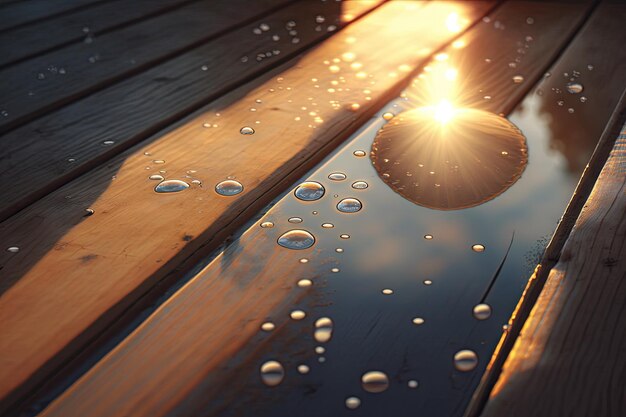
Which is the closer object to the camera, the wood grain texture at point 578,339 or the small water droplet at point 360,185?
the wood grain texture at point 578,339

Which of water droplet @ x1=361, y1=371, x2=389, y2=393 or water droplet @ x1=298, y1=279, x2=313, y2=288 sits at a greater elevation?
→ water droplet @ x1=298, y1=279, x2=313, y2=288

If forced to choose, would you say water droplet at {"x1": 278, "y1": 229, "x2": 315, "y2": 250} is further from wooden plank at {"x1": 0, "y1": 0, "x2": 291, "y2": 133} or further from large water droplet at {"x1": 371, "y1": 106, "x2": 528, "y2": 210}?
wooden plank at {"x1": 0, "y1": 0, "x2": 291, "y2": 133}

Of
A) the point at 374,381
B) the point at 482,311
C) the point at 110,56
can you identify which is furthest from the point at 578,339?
the point at 110,56

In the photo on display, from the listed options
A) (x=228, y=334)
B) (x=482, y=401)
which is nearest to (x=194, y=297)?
(x=228, y=334)

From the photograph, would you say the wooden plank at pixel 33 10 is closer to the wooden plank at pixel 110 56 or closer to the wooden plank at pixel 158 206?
the wooden plank at pixel 110 56

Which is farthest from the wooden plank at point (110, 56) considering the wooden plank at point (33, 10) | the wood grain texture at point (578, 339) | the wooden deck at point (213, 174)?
the wood grain texture at point (578, 339)

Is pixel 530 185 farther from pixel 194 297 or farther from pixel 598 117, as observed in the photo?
pixel 194 297

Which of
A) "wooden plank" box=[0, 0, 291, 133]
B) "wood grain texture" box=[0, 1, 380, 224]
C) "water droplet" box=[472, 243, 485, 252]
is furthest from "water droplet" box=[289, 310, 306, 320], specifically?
"wooden plank" box=[0, 0, 291, 133]
